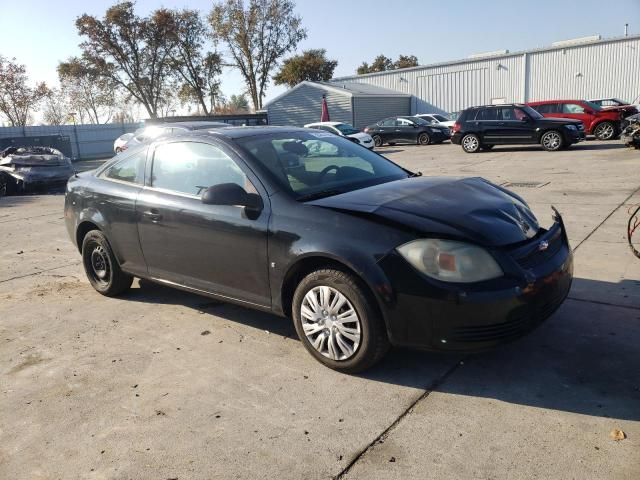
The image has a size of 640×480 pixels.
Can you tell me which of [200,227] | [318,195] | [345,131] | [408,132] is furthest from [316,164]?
[408,132]

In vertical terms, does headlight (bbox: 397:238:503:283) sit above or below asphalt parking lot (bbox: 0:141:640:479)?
above

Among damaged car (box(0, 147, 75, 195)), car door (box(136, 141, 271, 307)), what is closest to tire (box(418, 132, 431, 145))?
damaged car (box(0, 147, 75, 195))

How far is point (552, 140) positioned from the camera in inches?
698

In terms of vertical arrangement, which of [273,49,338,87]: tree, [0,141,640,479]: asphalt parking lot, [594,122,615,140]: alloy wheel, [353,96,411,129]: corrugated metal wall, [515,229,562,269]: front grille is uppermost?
[273,49,338,87]: tree

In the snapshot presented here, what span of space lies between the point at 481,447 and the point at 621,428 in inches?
28.5

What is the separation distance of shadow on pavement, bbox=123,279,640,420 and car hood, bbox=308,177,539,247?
2.63ft

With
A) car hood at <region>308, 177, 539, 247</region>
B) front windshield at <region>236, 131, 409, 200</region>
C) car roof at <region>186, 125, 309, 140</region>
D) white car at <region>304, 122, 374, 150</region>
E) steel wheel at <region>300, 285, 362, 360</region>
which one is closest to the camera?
car hood at <region>308, 177, 539, 247</region>

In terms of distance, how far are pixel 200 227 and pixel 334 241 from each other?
123cm

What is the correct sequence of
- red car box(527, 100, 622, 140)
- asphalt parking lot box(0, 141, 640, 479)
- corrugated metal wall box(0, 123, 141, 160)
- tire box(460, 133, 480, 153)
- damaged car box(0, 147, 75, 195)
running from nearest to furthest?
asphalt parking lot box(0, 141, 640, 479) → damaged car box(0, 147, 75, 195) → tire box(460, 133, 480, 153) → red car box(527, 100, 622, 140) → corrugated metal wall box(0, 123, 141, 160)

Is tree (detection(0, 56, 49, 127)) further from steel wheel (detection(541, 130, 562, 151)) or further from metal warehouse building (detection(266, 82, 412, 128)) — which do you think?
steel wheel (detection(541, 130, 562, 151))

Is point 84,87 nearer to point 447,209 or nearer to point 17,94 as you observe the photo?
point 17,94

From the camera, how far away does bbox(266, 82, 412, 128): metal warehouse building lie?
3566cm

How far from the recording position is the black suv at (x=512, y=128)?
57.6 ft

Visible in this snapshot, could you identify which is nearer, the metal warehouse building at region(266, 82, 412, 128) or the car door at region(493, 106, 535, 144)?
the car door at region(493, 106, 535, 144)
